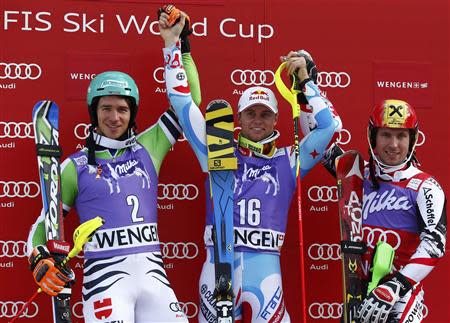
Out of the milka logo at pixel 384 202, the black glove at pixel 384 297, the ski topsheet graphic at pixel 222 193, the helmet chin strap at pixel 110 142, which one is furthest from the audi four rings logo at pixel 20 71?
the black glove at pixel 384 297

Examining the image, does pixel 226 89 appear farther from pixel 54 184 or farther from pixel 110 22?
pixel 54 184

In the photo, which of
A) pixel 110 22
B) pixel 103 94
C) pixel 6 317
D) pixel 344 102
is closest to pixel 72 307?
pixel 6 317

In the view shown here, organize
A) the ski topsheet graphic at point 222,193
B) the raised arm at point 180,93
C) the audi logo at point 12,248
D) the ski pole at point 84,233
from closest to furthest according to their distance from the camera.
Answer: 1. the ski pole at point 84,233
2. the ski topsheet graphic at point 222,193
3. the raised arm at point 180,93
4. the audi logo at point 12,248

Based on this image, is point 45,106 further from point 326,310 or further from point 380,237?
point 326,310

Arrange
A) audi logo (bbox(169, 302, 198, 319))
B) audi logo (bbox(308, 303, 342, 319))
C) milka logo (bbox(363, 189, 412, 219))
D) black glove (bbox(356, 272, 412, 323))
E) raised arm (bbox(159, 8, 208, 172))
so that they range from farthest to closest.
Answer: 1. audi logo (bbox(308, 303, 342, 319))
2. audi logo (bbox(169, 302, 198, 319))
3. raised arm (bbox(159, 8, 208, 172))
4. milka logo (bbox(363, 189, 412, 219))
5. black glove (bbox(356, 272, 412, 323))

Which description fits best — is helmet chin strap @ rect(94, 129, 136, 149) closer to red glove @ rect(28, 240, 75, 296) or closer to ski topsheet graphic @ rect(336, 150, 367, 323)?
red glove @ rect(28, 240, 75, 296)

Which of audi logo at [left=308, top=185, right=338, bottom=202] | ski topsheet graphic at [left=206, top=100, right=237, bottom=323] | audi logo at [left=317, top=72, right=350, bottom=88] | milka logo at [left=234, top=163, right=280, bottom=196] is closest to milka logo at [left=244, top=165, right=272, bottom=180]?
milka logo at [left=234, top=163, right=280, bottom=196]

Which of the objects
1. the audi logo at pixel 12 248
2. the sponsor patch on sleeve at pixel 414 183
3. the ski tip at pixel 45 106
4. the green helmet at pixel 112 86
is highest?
the green helmet at pixel 112 86

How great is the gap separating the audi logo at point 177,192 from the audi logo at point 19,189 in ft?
2.62

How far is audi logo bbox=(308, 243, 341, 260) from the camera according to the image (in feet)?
18.5

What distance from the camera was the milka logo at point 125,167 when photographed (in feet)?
16.1

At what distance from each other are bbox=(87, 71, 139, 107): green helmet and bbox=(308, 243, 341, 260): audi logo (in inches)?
63.7

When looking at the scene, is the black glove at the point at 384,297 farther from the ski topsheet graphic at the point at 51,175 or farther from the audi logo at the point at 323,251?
the ski topsheet graphic at the point at 51,175

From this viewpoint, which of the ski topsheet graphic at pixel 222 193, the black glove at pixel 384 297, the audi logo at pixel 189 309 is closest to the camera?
the black glove at pixel 384 297
